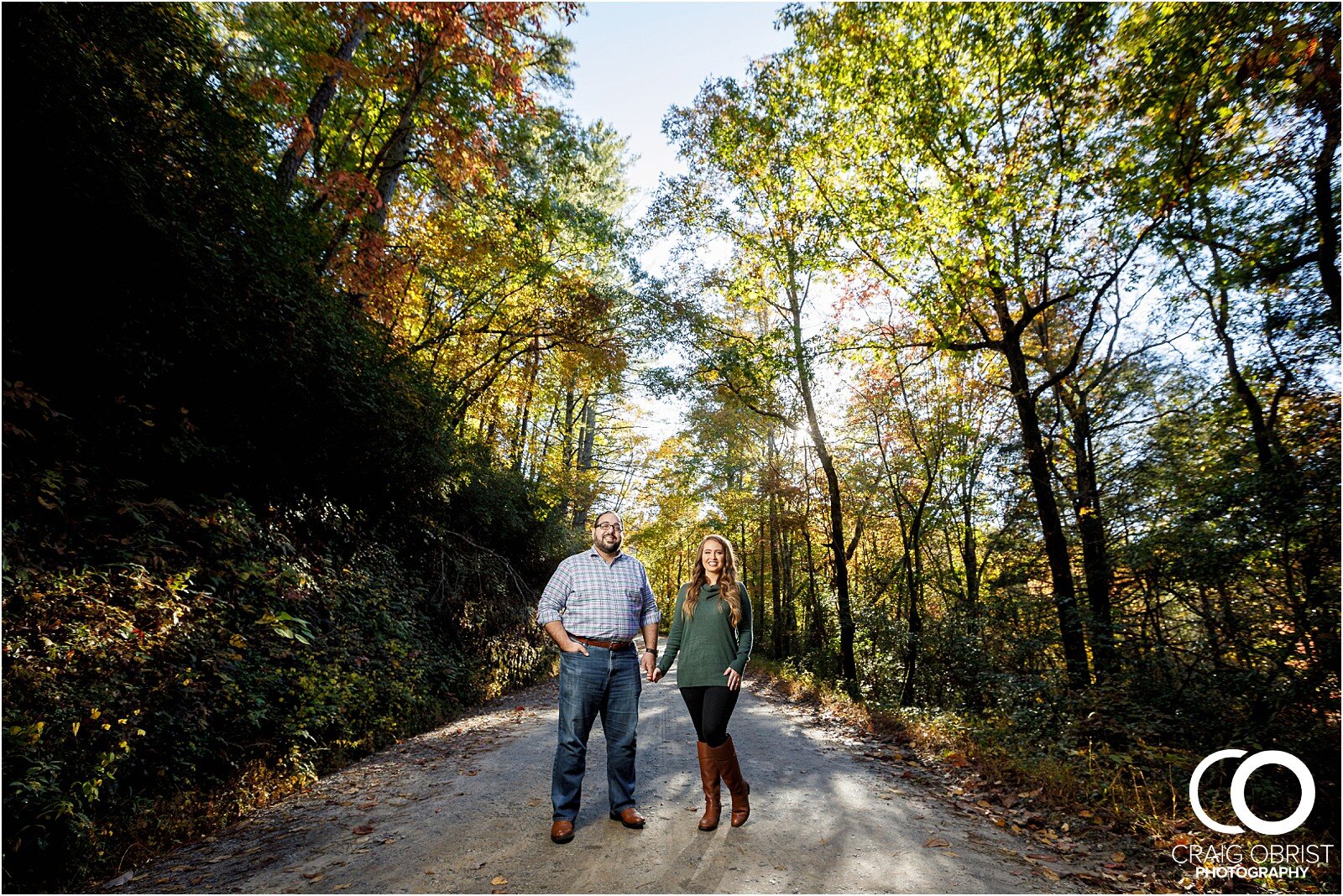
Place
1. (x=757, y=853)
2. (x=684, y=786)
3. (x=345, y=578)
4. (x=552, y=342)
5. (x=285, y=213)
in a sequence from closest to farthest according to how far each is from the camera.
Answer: (x=757, y=853)
(x=684, y=786)
(x=285, y=213)
(x=345, y=578)
(x=552, y=342)

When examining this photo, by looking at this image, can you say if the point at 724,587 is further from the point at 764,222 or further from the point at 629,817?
the point at 764,222

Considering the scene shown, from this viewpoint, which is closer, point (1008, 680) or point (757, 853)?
point (757, 853)

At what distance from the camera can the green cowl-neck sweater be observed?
3941 mm

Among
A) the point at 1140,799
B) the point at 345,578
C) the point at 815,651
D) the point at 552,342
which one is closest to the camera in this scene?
the point at 1140,799

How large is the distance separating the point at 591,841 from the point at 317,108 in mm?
9608

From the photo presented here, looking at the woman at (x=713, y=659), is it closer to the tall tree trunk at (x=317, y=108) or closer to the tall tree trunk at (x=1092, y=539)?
the tall tree trunk at (x=1092, y=539)

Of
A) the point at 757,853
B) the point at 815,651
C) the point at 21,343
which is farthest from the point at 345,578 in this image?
the point at 815,651

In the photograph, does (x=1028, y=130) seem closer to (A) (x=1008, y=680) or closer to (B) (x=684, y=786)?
(A) (x=1008, y=680)

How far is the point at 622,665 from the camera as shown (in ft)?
12.9

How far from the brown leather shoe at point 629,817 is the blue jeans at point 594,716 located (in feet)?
0.13

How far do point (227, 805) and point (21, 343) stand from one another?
3.74m

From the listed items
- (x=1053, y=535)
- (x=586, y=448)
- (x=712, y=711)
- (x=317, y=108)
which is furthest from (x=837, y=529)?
(x=586, y=448)

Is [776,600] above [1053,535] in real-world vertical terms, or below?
below

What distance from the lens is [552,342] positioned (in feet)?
43.8
